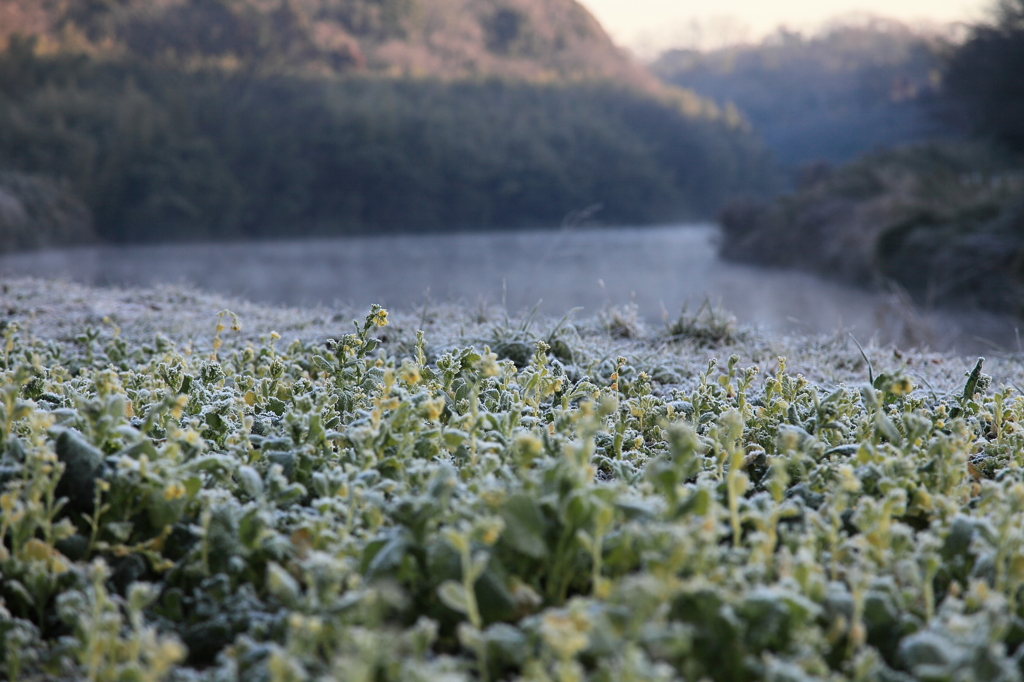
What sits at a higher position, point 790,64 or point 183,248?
point 790,64

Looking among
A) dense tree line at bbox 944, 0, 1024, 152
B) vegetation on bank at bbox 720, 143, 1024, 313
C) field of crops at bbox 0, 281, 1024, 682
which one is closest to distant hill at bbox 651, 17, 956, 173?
dense tree line at bbox 944, 0, 1024, 152

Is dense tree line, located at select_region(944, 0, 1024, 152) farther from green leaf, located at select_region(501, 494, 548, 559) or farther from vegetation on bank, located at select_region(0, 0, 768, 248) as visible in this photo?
green leaf, located at select_region(501, 494, 548, 559)

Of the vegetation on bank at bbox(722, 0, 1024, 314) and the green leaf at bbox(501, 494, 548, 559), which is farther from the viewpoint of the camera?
the vegetation on bank at bbox(722, 0, 1024, 314)

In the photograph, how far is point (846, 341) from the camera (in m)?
3.45

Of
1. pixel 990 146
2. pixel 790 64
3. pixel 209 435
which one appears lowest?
pixel 209 435

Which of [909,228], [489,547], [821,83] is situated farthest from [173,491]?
[821,83]

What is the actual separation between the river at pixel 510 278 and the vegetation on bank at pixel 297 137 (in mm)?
3374

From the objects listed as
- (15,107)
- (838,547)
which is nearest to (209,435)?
(838,547)

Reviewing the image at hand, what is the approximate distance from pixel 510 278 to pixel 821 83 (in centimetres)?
4430

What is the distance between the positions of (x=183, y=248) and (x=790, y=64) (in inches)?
1870

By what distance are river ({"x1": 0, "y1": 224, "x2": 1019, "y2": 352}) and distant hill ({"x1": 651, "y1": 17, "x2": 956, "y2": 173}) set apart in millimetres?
23538

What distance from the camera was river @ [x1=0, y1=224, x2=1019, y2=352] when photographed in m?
5.21

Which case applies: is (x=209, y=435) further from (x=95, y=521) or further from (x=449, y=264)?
(x=449, y=264)

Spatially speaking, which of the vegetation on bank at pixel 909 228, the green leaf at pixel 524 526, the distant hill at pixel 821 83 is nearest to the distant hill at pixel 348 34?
the distant hill at pixel 821 83
